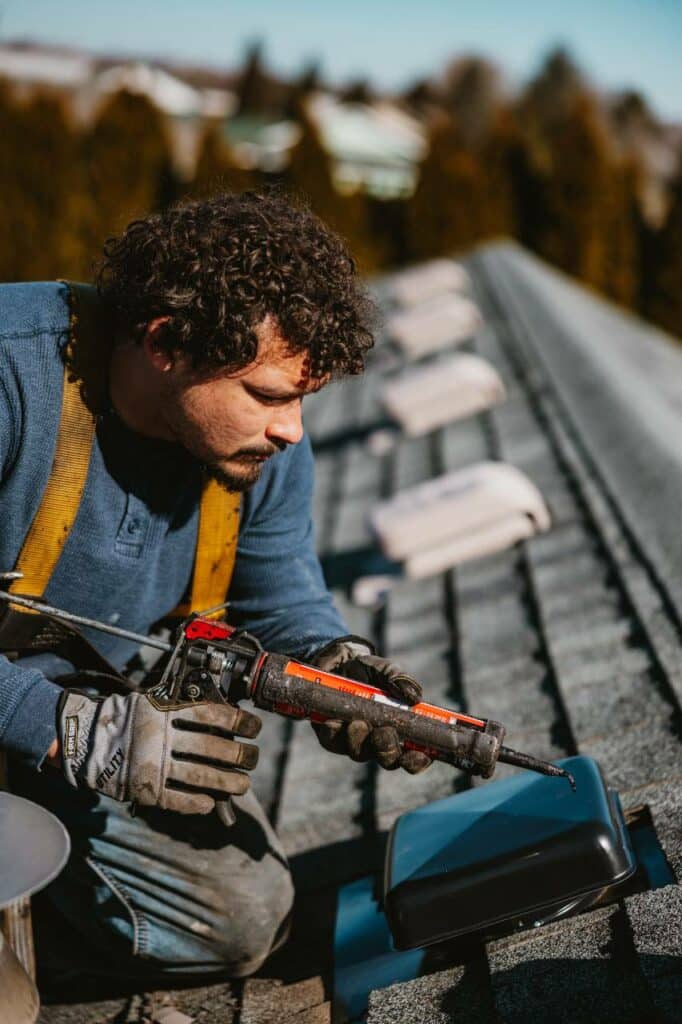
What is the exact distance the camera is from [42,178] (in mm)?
15188

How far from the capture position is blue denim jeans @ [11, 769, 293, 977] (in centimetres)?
216

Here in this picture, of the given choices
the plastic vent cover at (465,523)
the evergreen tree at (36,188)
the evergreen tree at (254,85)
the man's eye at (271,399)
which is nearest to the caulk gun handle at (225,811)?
the man's eye at (271,399)

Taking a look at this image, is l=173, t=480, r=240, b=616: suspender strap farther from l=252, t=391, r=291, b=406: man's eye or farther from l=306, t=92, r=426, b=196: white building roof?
l=306, t=92, r=426, b=196: white building roof

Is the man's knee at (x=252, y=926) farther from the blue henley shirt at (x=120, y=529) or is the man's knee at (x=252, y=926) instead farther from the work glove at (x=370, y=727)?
the blue henley shirt at (x=120, y=529)

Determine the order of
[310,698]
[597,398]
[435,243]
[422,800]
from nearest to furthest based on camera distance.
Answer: [310,698]
[422,800]
[597,398]
[435,243]

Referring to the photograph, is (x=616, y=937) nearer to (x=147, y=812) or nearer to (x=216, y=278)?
(x=147, y=812)

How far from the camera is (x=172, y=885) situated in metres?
2.18

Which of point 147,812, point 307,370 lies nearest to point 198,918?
point 147,812

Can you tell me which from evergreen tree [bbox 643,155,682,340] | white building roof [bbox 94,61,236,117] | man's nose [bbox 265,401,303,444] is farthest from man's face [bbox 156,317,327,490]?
white building roof [bbox 94,61,236,117]

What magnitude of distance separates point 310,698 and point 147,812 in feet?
1.76

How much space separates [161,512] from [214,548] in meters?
0.15

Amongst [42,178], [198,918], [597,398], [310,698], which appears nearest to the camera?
[310,698]

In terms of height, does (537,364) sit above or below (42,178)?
above

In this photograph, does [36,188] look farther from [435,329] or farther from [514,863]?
[514,863]
